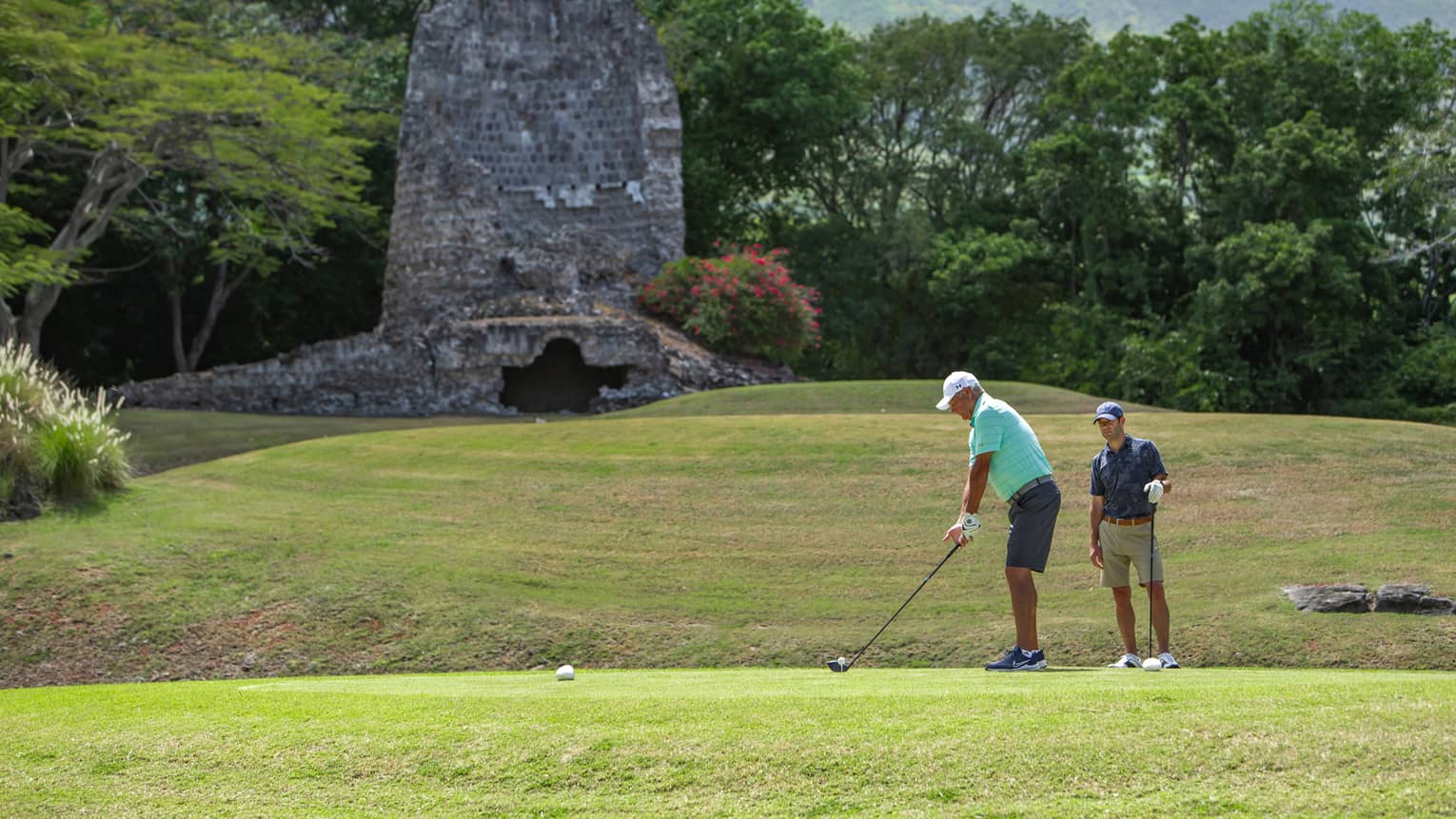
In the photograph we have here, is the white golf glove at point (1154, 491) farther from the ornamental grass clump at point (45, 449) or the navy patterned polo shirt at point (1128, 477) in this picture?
the ornamental grass clump at point (45, 449)

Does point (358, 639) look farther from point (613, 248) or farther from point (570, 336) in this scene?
point (613, 248)

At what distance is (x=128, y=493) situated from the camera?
1695 cm

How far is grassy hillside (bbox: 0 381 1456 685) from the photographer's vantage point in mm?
12609

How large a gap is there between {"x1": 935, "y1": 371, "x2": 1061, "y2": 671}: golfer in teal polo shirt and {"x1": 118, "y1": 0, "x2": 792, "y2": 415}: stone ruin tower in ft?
65.3

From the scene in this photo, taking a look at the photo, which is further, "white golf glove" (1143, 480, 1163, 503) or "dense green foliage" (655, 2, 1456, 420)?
"dense green foliage" (655, 2, 1456, 420)

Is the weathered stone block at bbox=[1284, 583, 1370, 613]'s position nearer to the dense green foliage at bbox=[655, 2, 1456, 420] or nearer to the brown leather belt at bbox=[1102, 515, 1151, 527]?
the brown leather belt at bbox=[1102, 515, 1151, 527]

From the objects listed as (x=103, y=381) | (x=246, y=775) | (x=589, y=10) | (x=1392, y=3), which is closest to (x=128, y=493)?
(x=246, y=775)

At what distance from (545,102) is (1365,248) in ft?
59.8

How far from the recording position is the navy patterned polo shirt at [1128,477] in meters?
10.5

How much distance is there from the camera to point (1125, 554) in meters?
10.7

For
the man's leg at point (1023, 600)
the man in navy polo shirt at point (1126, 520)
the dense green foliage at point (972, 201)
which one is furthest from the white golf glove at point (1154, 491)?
the dense green foliage at point (972, 201)

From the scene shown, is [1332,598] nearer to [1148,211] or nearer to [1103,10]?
[1148,211]

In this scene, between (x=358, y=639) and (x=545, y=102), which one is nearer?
(x=358, y=639)

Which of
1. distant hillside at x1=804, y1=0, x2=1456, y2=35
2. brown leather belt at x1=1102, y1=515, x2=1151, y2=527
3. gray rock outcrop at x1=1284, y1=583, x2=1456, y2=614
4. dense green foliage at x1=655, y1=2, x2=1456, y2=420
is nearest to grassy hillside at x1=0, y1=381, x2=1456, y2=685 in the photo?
gray rock outcrop at x1=1284, y1=583, x2=1456, y2=614
